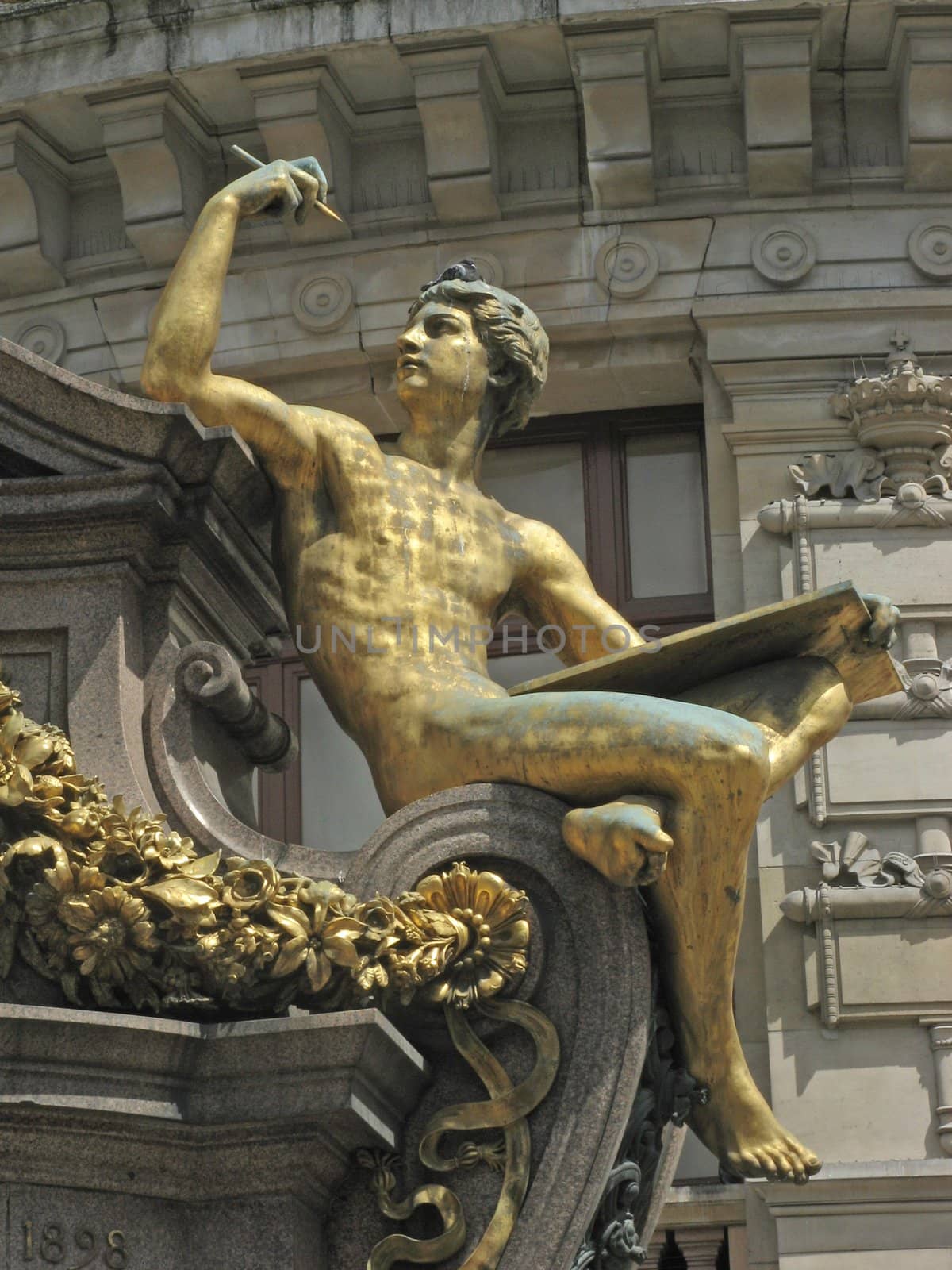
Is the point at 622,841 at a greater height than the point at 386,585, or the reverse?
the point at 386,585

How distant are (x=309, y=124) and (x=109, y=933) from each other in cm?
886

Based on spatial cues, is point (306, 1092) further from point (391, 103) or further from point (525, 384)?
point (391, 103)

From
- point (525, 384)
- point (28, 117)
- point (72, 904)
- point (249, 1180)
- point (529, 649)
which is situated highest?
point (28, 117)

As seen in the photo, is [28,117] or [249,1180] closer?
[249,1180]

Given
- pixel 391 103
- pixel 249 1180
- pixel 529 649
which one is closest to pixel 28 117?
pixel 391 103

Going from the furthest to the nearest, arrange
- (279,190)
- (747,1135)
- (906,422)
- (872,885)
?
(906,422)
(872,885)
(279,190)
(747,1135)

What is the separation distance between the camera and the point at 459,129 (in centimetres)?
1467

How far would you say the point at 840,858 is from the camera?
41.2ft

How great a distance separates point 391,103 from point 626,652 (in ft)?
27.1

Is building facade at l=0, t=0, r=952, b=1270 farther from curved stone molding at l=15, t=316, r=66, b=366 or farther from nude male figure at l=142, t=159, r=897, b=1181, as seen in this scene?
nude male figure at l=142, t=159, r=897, b=1181

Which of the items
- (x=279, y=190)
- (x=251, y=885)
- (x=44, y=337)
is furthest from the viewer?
(x=44, y=337)

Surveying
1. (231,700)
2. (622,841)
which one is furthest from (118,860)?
(622,841)

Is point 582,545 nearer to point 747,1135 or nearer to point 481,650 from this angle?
point 481,650

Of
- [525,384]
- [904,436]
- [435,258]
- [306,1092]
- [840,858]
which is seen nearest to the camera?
[306,1092]
